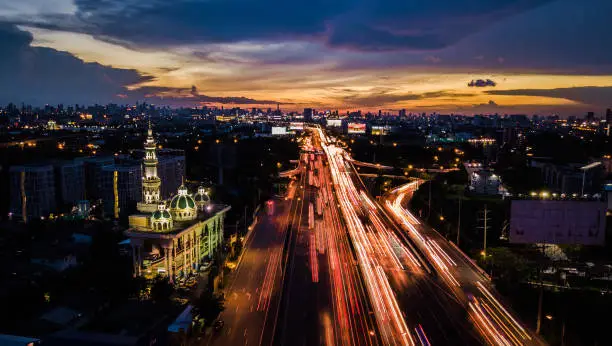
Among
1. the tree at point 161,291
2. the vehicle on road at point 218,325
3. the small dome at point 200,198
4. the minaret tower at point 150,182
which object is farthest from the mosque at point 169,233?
the vehicle on road at point 218,325

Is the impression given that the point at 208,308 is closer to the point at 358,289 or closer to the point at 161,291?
the point at 161,291

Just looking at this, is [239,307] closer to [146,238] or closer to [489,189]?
[146,238]

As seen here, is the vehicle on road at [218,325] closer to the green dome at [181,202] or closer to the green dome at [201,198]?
the green dome at [181,202]

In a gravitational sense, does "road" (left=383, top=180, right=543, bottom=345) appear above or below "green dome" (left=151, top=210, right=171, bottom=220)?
below

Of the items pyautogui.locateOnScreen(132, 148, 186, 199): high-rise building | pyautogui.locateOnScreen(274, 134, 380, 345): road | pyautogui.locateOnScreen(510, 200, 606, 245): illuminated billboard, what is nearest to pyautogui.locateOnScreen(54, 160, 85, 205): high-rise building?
pyautogui.locateOnScreen(132, 148, 186, 199): high-rise building

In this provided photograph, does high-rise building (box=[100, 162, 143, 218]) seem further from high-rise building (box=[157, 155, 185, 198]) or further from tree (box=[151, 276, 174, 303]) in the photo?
tree (box=[151, 276, 174, 303])

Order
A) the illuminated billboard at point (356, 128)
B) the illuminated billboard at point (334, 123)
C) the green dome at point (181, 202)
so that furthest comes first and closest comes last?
the illuminated billboard at point (334, 123) < the illuminated billboard at point (356, 128) < the green dome at point (181, 202)
